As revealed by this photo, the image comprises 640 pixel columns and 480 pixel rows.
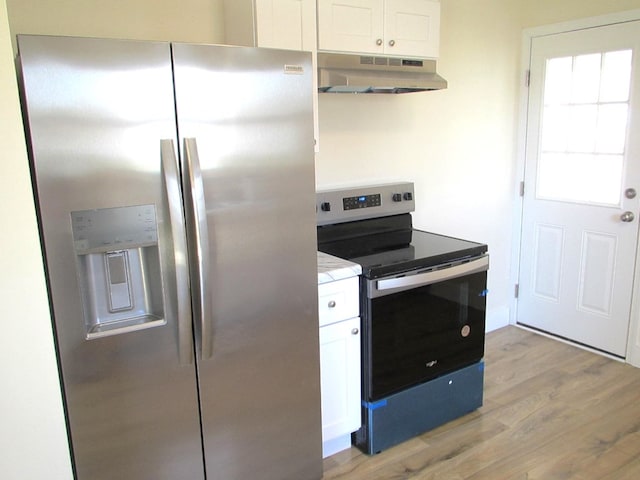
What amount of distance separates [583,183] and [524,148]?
0.48m

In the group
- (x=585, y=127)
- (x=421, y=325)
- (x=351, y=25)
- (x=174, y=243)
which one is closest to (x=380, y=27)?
(x=351, y=25)

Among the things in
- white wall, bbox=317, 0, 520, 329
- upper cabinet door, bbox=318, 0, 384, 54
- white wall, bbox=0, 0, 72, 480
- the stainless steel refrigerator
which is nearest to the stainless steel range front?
white wall, bbox=317, 0, 520, 329

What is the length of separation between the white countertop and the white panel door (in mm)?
1978

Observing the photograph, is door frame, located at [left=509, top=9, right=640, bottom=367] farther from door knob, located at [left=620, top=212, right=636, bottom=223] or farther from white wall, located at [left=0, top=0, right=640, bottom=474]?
door knob, located at [left=620, top=212, right=636, bottom=223]

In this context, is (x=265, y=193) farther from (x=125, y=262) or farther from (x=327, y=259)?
(x=327, y=259)

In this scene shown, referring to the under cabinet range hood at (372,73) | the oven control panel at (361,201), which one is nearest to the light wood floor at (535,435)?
the oven control panel at (361,201)

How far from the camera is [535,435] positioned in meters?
2.65

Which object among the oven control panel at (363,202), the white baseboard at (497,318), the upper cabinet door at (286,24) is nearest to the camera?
the upper cabinet door at (286,24)

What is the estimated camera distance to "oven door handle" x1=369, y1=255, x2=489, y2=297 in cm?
234

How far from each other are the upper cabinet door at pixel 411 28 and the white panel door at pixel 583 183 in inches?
47.7

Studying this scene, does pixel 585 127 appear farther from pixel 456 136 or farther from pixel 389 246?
pixel 389 246

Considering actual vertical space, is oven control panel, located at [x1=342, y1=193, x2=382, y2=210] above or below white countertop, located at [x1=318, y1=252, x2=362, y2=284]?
above

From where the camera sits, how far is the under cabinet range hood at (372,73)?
2.48 meters

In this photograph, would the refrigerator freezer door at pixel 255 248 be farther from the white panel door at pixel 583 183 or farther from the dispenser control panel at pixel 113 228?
the white panel door at pixel 583 183
